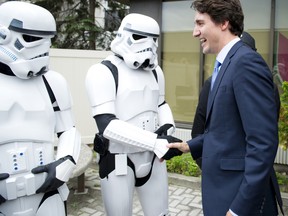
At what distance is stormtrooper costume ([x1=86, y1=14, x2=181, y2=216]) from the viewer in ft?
8.11

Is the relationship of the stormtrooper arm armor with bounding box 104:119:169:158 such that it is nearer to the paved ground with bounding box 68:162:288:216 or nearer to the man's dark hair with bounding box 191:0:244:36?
the man's dark hair with bounding box 191:0:244:36

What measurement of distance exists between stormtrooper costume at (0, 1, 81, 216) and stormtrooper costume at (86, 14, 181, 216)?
1.54ft

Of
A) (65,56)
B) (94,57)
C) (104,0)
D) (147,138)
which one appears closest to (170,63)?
(94,57)

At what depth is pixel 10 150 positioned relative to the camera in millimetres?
1912

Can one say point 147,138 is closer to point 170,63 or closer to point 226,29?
point 226,29

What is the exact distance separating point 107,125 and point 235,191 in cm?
108

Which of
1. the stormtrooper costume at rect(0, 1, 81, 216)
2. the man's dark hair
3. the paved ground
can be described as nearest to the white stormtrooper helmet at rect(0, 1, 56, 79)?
the stormtrooper costume at rect(0, 1, 81, 216)

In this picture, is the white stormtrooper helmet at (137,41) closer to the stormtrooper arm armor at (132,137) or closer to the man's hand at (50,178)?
the stormtrooper arm armor at (132,137)

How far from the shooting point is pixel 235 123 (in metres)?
1.65

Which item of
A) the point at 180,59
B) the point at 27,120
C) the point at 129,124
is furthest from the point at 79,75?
the point at 27,120

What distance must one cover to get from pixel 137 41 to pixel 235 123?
1185 mm

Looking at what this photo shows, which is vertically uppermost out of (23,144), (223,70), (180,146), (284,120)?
(223,70)

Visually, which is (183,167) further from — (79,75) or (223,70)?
(223,70)

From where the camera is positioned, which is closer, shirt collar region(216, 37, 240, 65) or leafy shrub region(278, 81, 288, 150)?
shirt collar region(216, 37, 240, 65)
